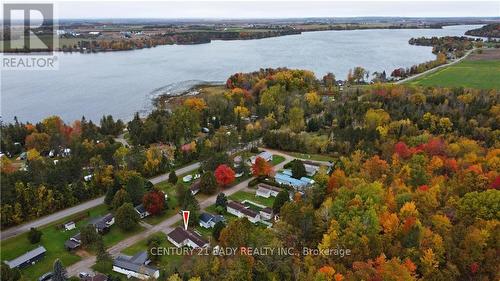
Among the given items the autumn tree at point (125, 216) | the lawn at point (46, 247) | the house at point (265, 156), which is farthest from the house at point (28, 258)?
the house at point (265, 156)

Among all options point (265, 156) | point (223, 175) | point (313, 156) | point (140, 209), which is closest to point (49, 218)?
point (140, 209)

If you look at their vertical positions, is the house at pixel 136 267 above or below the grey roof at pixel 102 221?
below

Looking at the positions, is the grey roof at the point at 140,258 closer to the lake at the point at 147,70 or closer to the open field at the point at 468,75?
the lake at the point at 147,70

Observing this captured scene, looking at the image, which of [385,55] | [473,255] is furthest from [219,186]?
[385,55]

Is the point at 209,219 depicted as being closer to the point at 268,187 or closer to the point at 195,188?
the point at 195,188

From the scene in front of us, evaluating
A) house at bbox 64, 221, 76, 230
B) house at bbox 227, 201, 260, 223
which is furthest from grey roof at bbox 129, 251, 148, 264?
house at bbox 227, 201, 260, 223

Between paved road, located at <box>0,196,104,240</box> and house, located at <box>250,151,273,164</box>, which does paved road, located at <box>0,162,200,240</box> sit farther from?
house, located at <box>250,151,273,164</box>

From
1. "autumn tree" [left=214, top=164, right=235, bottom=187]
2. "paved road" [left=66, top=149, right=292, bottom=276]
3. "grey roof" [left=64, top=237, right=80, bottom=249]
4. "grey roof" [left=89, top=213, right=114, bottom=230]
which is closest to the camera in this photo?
"paved road" [left=66, top=149, right=292, bottom=276]
